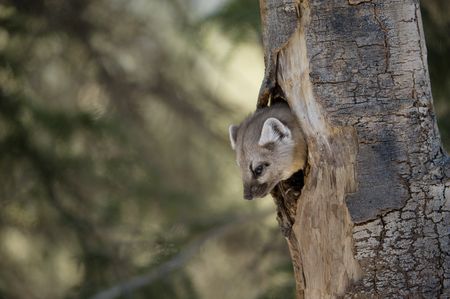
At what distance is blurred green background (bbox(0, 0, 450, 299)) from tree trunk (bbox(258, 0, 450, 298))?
7.46 ft

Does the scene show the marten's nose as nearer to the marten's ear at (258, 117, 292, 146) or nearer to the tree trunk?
the marten's ear at (258, 117, 292, 146)

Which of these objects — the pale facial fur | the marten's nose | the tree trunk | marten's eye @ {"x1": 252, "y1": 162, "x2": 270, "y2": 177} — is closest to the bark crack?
the tree trunk

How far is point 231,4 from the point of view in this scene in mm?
6727

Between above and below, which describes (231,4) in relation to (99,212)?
above

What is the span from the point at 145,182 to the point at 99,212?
26.5 inches

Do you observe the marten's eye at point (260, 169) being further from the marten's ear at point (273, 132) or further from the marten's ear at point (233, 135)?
the marten's ear at point (233, 135)

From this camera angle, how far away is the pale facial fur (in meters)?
4.11

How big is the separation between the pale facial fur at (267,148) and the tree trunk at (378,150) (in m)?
0.41

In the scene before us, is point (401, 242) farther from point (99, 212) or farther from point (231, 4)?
point (99, 212)

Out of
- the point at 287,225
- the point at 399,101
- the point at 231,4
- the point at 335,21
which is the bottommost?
the point at 287,225

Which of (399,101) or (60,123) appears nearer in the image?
(399,101)

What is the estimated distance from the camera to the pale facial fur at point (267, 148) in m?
4.11

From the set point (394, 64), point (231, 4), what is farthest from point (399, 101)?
point (231, 4)

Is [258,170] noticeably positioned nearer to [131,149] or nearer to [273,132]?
[273,132]
